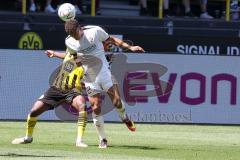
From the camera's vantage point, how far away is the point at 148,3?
26.1 m

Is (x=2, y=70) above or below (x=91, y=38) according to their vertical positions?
below

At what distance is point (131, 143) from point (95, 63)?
1.59 m

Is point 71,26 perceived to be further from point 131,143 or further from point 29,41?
point 29,41

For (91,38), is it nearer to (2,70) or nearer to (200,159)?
(200,159)

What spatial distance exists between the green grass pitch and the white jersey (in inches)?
42.7

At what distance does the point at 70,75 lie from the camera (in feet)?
43.4

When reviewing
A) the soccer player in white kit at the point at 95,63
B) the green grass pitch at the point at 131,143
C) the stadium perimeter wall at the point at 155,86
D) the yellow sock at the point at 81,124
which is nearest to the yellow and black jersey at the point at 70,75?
the soccer player in white kit at the point at 95,63

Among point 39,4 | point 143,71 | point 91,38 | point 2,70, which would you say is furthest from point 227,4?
point 91,38

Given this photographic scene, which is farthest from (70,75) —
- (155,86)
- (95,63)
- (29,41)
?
(29,41)

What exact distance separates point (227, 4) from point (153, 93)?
747 cm

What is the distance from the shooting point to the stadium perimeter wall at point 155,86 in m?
18.5

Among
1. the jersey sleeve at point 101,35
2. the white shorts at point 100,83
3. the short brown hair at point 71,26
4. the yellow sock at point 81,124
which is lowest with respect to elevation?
the yellow sock at point 81,124

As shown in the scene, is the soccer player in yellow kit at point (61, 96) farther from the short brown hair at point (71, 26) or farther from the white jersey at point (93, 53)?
the short brown hair at point (71, 26)

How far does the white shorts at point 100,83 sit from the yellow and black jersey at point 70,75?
0.73ft
